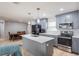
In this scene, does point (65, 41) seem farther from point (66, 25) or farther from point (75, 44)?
point (66, 25)

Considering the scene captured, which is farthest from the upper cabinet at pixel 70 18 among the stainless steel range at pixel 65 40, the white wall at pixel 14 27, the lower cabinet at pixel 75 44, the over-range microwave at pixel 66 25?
the white wall at pixel 14 27

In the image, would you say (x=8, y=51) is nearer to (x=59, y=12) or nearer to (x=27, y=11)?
(x=27, y=11)

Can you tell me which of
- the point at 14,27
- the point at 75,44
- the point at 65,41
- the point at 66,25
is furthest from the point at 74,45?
the point at 14,27

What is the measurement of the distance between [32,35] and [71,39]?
4.49 ft

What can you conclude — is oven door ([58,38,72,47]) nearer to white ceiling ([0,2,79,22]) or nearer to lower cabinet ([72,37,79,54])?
lower cabinet ([72,37,79,54])

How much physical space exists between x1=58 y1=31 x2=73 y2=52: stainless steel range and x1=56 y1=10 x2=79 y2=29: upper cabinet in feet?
1.10

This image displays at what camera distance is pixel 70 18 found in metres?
2.41

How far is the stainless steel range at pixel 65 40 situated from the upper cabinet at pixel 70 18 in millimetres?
334

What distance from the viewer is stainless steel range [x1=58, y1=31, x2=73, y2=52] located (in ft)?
7.91

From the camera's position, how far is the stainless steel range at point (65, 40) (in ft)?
7.91

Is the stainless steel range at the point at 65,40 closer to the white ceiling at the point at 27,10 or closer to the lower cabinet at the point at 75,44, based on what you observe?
the lower cabinet at the point at 75,44

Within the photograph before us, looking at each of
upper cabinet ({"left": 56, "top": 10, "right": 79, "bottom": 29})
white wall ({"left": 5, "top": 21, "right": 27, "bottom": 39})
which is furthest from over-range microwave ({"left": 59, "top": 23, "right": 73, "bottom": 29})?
white wall ({"left": 5, "top": 21, "right": 27, "bottom": 39})

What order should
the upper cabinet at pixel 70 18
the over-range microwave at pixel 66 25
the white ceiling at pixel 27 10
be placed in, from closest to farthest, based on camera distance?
the white ceiling at pixel 27 10
the upper cabinet at pixel 70 18
the over-range microwave at pixel 66 25

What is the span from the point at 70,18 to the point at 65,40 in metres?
0.75
